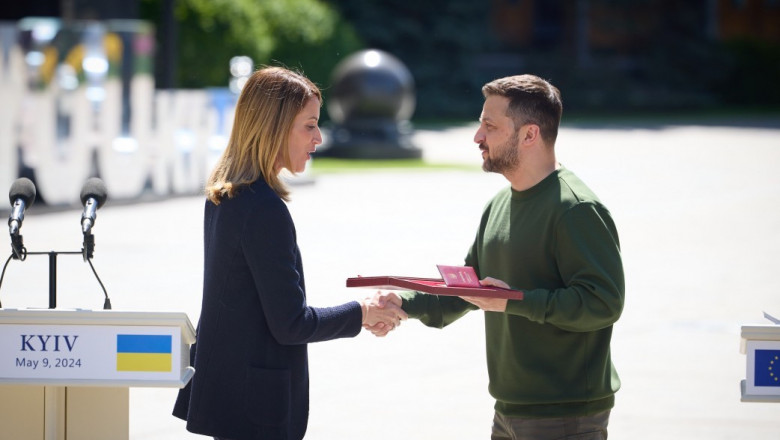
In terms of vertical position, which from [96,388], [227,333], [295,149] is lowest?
[96,388]

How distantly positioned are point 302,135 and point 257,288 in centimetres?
56

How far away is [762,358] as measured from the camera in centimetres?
386

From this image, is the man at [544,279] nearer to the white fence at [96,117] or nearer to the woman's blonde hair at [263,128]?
the woman's blonde hair at [263,128]

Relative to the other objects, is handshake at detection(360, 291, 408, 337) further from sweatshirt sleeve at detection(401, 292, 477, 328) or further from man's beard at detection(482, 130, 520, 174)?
man's beard at detection(482, 130, 520, 174)

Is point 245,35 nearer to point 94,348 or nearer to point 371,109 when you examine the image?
point 371,109

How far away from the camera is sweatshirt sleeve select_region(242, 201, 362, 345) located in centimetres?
354

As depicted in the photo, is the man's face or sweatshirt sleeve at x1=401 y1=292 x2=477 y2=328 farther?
sweatshirt sleeve at x1=401 y1=292 x2=477 y2=328

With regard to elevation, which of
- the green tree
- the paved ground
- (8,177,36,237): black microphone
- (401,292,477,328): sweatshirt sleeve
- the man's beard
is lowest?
the paved ground

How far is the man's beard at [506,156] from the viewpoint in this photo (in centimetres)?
393

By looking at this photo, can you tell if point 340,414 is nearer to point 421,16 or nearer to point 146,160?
point 146,160

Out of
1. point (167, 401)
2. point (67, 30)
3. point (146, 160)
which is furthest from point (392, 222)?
point (167, 401)

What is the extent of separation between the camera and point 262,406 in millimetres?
3609

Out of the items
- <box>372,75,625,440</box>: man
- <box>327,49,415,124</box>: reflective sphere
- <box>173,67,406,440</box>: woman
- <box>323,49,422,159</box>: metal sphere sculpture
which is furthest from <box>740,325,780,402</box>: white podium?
<box>327,49,415,124</box>: reflective sphere

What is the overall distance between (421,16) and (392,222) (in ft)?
89.6
